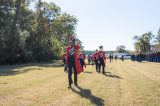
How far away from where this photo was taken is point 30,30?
→ 74.1 metres

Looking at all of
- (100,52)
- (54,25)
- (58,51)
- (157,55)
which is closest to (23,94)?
(100,52)

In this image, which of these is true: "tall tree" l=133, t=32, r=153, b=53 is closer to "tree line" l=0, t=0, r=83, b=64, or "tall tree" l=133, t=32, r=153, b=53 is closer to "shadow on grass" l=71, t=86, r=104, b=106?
"tree line" l=0, t=0, r=83, b=64

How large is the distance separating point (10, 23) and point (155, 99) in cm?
4755

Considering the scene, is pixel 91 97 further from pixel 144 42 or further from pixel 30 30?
pixel 144 42

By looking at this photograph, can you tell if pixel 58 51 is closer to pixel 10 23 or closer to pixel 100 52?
pixel 10 23

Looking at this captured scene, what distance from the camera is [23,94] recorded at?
42.1 ft

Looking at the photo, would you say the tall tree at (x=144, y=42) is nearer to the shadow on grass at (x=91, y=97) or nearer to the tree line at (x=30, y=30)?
the tree line at (x=30, y=30)

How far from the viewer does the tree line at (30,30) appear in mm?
55250

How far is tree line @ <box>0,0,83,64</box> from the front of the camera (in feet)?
181

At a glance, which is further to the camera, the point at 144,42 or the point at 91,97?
the point at 144,42

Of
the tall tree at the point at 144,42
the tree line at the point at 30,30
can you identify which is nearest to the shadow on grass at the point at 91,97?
the tree line at the point at 30,30

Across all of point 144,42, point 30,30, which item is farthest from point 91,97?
point 144,42

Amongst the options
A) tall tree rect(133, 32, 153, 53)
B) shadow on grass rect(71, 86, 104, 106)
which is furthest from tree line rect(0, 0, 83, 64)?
tall tree rect(133, 32, 153, 53)

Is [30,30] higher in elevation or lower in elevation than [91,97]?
higher
